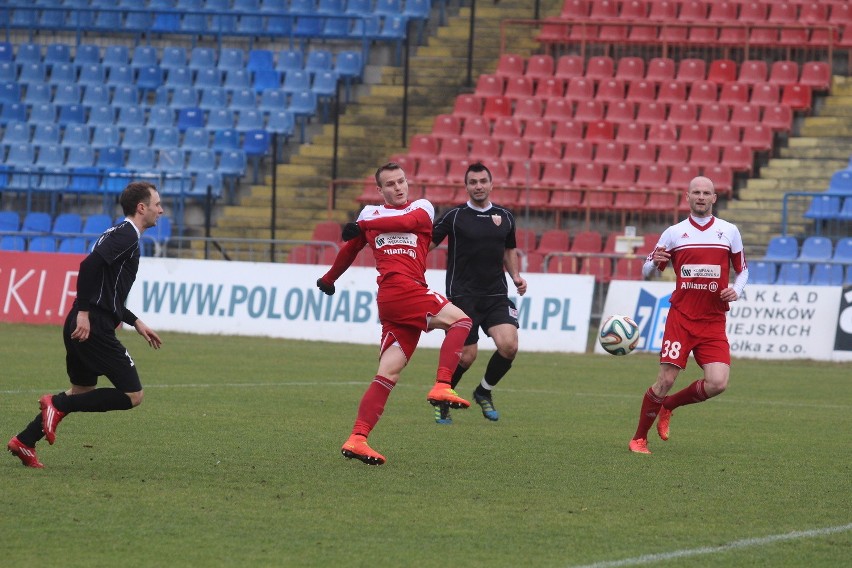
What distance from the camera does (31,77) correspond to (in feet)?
110

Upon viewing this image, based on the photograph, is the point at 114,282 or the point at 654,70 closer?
the point at 114,282

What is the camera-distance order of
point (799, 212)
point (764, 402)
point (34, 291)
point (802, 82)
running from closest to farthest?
point (764, 402)
point (34, 291)
point (799, 212)
point (802, 82)

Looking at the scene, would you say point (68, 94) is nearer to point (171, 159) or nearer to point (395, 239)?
point (171, 159)

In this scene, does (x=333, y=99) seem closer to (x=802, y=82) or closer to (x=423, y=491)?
(x=802, y=82)

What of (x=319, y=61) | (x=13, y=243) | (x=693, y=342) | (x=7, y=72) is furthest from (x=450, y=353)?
(x=7, y=72)

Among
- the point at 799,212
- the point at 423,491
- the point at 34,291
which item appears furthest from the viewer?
the point at 799,212

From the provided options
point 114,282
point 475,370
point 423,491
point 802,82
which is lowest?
point 475,370

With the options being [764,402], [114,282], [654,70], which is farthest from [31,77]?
[114,282]

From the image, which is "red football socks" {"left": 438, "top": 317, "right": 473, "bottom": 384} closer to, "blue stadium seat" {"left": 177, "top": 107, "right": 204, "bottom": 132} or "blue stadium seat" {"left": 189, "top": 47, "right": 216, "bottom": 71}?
"blue stadium seat" {"left": 177, "top": 107, "right": 204, "bottom": 132}

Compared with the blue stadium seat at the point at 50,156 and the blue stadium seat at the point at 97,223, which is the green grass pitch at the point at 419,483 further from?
the blue stadium seat at the point at 50,156

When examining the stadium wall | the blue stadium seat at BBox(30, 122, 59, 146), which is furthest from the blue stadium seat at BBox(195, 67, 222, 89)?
the stadium wall

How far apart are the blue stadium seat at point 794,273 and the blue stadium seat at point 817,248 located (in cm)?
200

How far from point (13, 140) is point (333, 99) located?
7023 millimetres

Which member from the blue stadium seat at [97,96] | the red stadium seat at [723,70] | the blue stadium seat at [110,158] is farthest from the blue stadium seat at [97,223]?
the red stadium seat at [723,70]
